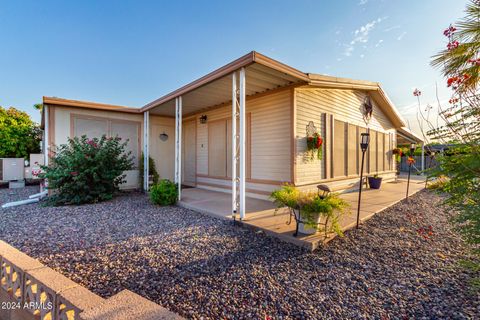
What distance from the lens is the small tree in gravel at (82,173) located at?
226 inches

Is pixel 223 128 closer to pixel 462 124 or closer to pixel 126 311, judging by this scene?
pixel 462 124

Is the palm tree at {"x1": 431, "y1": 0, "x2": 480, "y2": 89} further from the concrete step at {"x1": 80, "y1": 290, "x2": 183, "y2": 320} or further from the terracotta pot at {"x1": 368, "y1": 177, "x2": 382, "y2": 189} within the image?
the terracotta pot at {"x1": 368, "y1": 177, "x2": 382, "y2": 189}

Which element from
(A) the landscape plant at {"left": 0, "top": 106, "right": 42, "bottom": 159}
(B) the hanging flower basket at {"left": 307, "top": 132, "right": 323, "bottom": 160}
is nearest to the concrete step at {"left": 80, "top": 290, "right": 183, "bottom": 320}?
(B) the hanging flower basket at {"left": 307, "top": 132, "right": 323, "bottom": 160}

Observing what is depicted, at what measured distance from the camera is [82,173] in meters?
5.72

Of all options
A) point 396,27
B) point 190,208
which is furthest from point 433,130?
point 190,208

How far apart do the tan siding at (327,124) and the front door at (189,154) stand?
4411 mm

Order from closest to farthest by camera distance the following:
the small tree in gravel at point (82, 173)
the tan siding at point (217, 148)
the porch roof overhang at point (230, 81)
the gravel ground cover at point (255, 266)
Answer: the gravel ground cover at point (255, 266)
the porch roof overhang at point (230, 81)
the small tree in gravel at point (82, 173)
the tan siding at point (217, 148)

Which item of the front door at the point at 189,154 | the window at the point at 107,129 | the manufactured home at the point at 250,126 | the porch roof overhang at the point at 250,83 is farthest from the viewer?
the front door at the point at 189,154

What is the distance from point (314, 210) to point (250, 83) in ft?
11.3

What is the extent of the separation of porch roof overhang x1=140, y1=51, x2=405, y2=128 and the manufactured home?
22 mm

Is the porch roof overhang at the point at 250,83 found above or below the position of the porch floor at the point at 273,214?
above

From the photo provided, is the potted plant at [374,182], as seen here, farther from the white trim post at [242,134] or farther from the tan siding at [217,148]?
the white trim post at [242,134]

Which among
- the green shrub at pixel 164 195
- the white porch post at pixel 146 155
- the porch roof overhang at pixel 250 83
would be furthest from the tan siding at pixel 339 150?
the white porch post at pixel 146 155

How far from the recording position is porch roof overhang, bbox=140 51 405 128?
3981 millimetres
